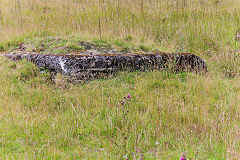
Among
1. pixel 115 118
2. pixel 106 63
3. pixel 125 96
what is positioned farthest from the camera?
pixel 106 63

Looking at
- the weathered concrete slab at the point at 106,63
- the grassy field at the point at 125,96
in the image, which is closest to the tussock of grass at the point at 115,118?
the grassy field at the point at 125,96

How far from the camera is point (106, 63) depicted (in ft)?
17.9

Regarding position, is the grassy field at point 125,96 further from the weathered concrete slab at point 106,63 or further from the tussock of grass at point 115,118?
the weathered concrete slab at point 106,63

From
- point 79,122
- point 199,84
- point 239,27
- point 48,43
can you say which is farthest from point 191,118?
point 239,27

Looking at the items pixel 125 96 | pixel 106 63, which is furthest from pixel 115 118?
pixel 106 63

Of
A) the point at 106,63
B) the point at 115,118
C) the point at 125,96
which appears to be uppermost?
the point at 106,63

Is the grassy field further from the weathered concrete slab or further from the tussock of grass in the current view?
the weathered concrete slab

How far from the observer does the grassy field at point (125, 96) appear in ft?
10.2

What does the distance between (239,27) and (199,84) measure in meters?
Answer: 4.57

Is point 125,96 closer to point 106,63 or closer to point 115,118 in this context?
point 115,118

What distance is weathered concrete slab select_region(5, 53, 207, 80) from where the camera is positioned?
17.4 ft

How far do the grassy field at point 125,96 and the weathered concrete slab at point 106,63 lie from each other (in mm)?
257

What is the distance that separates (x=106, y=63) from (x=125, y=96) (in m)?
1.33

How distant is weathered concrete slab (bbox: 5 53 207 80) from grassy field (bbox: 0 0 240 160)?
26cm
